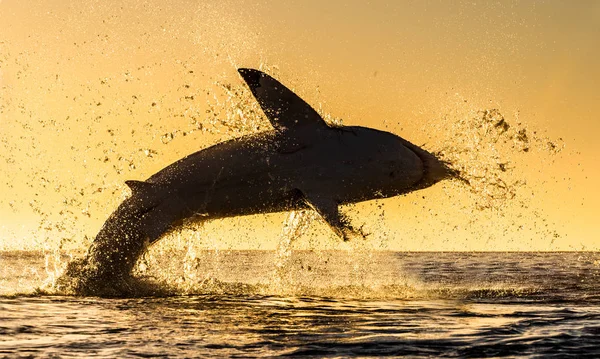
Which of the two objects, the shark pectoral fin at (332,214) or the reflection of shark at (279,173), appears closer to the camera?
the shark pectoral fin at (332,214)

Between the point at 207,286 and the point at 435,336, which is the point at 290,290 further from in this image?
the point at 435,336

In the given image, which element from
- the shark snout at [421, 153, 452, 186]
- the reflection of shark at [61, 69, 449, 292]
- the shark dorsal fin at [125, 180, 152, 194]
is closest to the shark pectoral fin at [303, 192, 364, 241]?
the reflection of shark at [61, 69, 449, 292]

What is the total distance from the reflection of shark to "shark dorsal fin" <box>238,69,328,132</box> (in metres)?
0.02

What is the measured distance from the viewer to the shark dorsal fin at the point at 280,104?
15.9 metres

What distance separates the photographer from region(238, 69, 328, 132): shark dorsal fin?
15.9 meters

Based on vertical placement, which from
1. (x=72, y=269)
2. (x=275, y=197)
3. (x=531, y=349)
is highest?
(x=275, y=197)

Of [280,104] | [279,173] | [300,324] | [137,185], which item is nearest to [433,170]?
[279,173]

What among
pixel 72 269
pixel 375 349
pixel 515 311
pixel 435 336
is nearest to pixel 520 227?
pixel 515 311

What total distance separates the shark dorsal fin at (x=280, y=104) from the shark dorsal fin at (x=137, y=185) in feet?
9.17

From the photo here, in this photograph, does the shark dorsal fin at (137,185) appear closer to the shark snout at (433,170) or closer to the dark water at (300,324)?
the dark water at (300,324)

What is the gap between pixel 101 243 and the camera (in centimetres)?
1708

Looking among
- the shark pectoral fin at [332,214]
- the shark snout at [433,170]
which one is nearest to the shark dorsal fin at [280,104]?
the shark pectoral fin at [332,214]

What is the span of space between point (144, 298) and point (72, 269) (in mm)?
2335

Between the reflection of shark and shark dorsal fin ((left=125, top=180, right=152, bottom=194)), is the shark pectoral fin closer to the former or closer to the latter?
A: the reflection of shark
